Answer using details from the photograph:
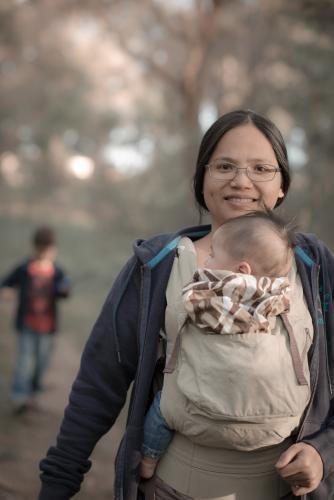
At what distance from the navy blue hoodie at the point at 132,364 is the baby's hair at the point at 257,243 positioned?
0.13 metres

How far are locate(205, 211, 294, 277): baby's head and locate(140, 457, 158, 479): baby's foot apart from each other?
25.6 inches

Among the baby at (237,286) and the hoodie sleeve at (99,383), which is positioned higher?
the baby at (237,286)

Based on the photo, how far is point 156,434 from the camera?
181 centimetres

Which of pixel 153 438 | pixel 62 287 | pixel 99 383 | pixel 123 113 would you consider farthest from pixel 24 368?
pixel 123 113

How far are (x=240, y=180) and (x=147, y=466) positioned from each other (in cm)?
98

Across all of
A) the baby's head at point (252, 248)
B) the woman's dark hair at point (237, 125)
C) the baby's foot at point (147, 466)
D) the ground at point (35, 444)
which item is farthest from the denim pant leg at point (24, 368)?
the baby's head at point (252, 248)

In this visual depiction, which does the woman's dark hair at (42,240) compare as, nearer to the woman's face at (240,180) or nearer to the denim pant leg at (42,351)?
the denim pant leg at (42,351)

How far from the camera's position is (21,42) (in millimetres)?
13164

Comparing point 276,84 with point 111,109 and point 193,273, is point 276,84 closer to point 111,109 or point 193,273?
point 193,273

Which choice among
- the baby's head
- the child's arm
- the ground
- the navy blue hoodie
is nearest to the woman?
the navy blue hoodie

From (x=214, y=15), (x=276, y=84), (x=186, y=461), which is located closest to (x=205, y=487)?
(x=186, y=461)

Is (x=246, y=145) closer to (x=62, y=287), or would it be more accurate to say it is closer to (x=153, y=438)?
(x=153, y=438)

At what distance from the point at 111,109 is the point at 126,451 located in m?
22.5

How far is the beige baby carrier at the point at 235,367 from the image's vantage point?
1.62 m
